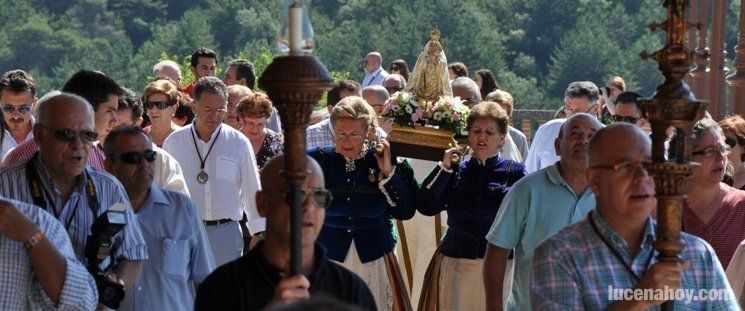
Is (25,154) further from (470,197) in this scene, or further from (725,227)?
(725,227)

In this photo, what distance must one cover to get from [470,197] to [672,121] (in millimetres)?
4317

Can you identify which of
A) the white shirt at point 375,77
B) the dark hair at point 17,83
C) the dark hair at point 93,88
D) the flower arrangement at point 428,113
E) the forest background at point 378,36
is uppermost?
the forest background at point 378,36

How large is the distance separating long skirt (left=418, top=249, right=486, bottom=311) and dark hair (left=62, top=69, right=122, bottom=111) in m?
2.65

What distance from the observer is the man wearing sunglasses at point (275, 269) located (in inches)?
189

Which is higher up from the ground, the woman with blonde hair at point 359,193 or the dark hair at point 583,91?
the dark hair at point 583,91

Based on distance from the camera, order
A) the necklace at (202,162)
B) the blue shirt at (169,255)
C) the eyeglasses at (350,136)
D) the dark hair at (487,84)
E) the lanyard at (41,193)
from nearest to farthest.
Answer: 1. the lanyard at (41,193)
2. the blue shirt at (169,255)
3. the eyeglasses at (350,136)
4. the necklace at (202,162)
5. the dark hair at (487,84)

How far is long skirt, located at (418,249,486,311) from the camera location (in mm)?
9141

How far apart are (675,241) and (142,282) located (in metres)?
2.88

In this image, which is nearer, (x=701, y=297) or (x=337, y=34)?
(x=701, y=297)

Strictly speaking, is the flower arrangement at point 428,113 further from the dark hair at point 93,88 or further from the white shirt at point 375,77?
the white shirt at point 375,77

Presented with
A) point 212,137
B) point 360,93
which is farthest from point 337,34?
point 212,137

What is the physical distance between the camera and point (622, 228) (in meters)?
5.29

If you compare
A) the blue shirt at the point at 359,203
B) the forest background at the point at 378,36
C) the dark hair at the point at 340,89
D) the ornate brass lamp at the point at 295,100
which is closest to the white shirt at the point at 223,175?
the blue shirt at the point at 359,203

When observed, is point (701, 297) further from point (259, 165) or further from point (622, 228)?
point (259, 165)
